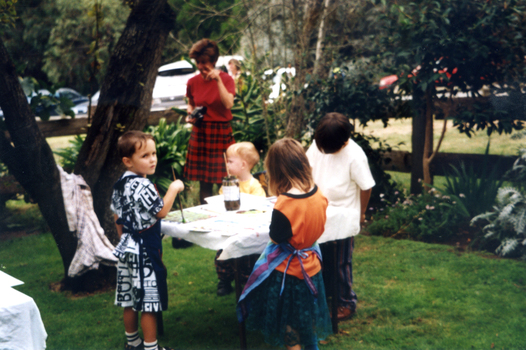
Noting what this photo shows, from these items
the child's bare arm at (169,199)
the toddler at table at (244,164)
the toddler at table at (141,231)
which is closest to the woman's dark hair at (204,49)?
the toddler at table at (244,164)

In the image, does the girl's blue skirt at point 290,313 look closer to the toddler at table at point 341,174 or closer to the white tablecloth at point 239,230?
the white tablecloth at point 239,230

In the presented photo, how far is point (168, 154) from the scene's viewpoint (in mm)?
6395

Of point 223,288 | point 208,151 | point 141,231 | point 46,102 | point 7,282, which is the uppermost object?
point 46,102

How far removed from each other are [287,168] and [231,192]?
0.68m

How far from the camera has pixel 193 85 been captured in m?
4.91

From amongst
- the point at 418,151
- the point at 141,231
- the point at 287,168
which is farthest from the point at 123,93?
the point at 418,151

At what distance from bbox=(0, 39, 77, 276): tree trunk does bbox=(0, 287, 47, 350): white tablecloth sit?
8.05ft

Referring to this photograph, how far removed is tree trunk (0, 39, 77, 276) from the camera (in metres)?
3.64

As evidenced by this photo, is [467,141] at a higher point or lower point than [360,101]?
lower

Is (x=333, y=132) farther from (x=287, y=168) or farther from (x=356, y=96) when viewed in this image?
(x=356, y=96)

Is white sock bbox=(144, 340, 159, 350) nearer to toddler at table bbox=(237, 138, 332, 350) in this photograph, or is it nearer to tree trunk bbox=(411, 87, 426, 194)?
toddler at table bbox=(237, 138, 332, 350)

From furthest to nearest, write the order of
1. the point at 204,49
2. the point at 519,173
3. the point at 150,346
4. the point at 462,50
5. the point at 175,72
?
the point at 175,72 → the point at 519,173 → the point at 462,50 → the point at 204,49 → the point at 150,346

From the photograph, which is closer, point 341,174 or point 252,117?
point 341,174

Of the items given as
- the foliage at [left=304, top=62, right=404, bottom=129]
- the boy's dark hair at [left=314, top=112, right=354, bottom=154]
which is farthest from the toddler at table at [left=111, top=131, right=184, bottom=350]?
the foliage at [left=304, top=62, right=404, bottom=129]
